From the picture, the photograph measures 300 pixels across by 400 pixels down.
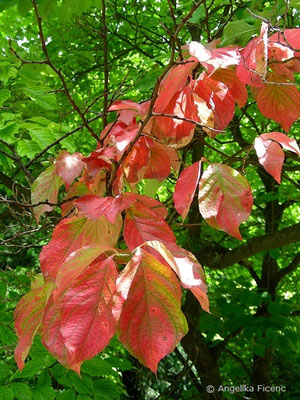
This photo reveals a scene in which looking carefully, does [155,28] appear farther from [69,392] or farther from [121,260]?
[121,260]

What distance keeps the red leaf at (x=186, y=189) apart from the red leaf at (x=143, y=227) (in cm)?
6

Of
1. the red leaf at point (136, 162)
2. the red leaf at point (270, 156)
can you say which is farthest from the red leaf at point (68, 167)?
the red leaf at point (270, 156)

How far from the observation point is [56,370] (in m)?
1.84

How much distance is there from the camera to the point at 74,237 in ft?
2.27

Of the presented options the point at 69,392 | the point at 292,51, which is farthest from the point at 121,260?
the point at 69,392

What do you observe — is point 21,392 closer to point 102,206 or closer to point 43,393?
point 43,393

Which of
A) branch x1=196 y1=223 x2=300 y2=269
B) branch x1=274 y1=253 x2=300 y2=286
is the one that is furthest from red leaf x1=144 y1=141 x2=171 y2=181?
branch x1=274 y1=253 x2=300 y2=286

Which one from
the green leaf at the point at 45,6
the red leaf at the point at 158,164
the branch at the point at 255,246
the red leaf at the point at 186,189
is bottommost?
the branch at the point at 255,246

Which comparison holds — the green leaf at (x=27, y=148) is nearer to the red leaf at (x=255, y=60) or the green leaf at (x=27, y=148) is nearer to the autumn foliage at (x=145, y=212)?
the autumn foliage at (x=145, y=212)

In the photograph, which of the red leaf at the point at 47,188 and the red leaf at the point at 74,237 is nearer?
the red leaf at the point at 74,237

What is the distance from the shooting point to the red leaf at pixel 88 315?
51cm

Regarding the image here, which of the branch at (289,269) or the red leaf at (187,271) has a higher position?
the red leaf at (187,271)

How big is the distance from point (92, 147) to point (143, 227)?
306 centimetres

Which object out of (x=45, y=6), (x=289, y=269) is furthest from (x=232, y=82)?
(x=289, y=269)
